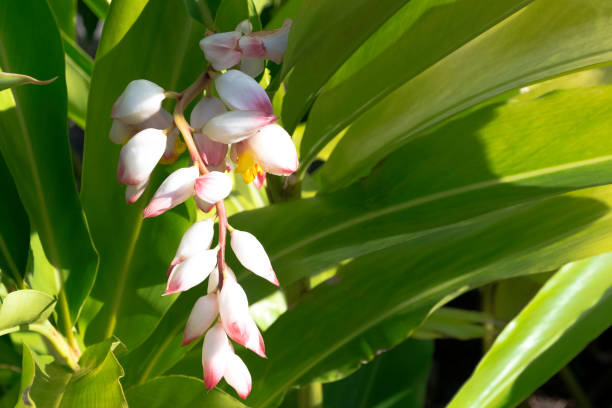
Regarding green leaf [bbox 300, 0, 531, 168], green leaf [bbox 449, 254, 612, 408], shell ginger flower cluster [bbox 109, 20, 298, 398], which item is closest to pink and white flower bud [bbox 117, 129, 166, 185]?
shell ginger flower cluster [bbox 109, 20, 298, 398]

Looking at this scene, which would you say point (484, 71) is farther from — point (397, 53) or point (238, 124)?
point (238, 124)

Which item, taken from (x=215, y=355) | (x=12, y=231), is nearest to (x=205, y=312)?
(x=215, y=355)

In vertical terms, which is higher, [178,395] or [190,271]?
[190,271]

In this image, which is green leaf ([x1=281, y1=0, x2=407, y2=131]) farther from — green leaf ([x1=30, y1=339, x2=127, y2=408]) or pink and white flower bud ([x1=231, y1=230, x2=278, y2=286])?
green leaf ([x1=30, y1=339, x2=127, y2=408])

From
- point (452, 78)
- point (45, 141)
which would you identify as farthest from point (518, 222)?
point (45, 141)

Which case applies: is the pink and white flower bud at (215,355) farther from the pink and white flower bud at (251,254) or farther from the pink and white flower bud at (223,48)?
the pink and white flower bud at (223,48)

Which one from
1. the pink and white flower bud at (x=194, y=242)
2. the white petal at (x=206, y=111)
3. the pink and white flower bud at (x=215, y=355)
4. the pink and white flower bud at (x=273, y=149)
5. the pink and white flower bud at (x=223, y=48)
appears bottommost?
the pink and white flower bud at (x=215, y=355)

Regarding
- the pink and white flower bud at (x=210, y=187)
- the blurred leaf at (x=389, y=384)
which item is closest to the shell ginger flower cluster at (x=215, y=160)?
the pink and white flower bud at (x=210, y=187)
